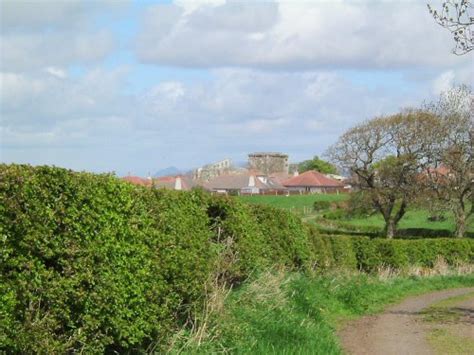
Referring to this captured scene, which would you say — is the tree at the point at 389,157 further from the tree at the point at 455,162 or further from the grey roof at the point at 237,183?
the grey roof at the point at 237,183

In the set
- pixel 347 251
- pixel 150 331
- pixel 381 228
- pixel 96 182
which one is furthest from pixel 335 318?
pixel 381 228

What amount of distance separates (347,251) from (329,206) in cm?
5646

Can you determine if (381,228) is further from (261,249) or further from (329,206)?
(261,249)

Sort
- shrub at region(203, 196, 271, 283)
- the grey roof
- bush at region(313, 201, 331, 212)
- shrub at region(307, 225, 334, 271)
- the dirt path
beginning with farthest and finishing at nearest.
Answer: the grey roof, bush at region(313, 201, 331, 212), shrub at region(307, 225, 334, 271), shrub at region(203, 196, 271, 283), the dirt path

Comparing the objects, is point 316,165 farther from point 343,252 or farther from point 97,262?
point 97,262

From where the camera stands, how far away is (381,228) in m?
69.6

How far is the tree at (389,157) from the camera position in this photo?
192 feet

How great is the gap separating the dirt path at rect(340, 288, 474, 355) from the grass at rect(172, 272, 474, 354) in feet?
1.08

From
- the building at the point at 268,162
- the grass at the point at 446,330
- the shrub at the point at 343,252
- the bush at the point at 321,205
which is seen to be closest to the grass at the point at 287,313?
the grass at the point at 446,330

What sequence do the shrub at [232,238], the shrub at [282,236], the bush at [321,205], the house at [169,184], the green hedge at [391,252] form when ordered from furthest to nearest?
the bush at [321,205], the green hedge at [391,252], the shrub at [282,236], the shrub at [232,238], the house at [169,184]

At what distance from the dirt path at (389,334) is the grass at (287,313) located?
1.08 feet

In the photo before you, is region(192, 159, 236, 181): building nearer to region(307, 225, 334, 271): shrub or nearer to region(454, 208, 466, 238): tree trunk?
region(454, 208, 466, 238): tree trunk

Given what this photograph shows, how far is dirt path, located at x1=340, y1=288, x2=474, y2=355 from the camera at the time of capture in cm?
1191

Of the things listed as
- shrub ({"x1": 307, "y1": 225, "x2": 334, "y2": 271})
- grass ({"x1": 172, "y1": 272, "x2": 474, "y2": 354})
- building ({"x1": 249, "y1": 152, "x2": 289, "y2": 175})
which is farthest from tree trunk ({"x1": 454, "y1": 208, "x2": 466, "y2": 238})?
building ({"x1": 249, "y1": 152, "x2": 289, "y2": 175})
